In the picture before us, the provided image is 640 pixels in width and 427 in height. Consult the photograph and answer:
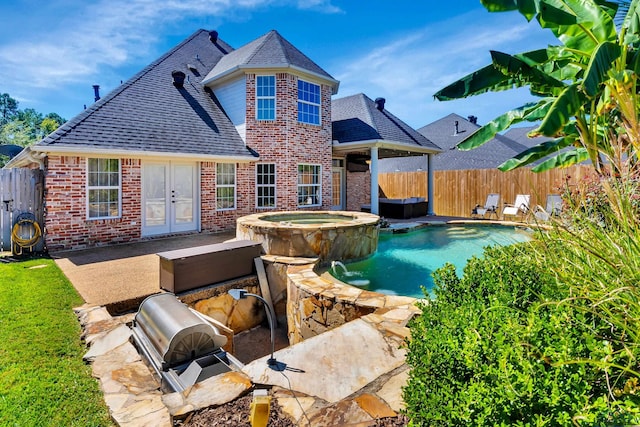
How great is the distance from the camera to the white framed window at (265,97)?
1411 centimetres

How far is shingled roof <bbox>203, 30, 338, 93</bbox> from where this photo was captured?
540 inches

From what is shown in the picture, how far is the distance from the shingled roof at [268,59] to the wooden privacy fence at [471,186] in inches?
322

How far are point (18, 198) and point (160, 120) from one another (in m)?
5.08

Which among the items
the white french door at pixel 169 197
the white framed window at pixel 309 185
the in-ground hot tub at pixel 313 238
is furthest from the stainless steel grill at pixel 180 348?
the white framed window at pixel 309 185

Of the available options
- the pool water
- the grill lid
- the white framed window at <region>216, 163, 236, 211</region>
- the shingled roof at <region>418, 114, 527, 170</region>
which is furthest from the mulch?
the shingled roof at <region>418, 114, 527, 170</region>

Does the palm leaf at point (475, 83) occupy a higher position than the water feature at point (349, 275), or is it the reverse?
the palm leaf at point (475, 83)

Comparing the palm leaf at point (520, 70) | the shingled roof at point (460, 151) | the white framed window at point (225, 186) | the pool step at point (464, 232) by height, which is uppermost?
the shingled roof at point (460, 151)

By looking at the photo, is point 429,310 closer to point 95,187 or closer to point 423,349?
point 423,349

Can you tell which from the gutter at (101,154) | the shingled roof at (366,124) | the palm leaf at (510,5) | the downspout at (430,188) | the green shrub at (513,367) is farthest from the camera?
the downspout at (430,188)

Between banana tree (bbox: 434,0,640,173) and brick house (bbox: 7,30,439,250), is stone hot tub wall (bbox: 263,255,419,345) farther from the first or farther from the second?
brick house (bbox: 7,30,439,250)

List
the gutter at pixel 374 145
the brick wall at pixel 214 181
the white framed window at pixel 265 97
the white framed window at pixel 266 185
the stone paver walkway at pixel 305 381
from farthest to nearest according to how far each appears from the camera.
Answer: the gutter at pixel 374 145 → the white framed window at pixel 266 185 → the white framed window at pixel 265 97 → the brick wall at pixel 214 181 → the stone paver walkway at pixel 305 381

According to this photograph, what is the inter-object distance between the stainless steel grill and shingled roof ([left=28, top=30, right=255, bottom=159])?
8.01m

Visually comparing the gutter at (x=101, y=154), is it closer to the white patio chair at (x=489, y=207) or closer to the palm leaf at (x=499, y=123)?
the palm leaf at (x=499, y=123)

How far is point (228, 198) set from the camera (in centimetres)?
1339
